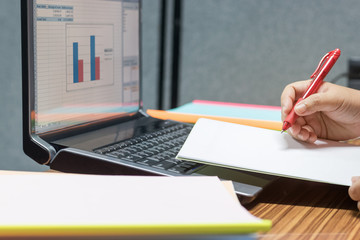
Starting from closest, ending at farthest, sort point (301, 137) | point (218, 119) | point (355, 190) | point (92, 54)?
1. point (355, 190)
2. point (301, 137)
3. point (92, 54)
4. point (218, 119)

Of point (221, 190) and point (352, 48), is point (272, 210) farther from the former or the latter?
point (352, 48)

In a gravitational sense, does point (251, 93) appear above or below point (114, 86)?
below

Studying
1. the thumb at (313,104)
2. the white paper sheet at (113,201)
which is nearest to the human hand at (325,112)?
the thumb at (313,104)

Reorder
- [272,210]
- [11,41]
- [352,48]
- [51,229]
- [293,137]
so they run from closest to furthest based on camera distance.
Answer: [51,229]
[272,210]
[293,137]
[11,41]
[352,48]

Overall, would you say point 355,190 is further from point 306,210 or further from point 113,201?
point 113,201

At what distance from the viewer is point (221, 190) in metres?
0.31

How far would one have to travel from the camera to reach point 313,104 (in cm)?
53

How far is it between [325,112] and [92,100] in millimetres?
326

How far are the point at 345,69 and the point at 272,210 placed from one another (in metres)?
1.67

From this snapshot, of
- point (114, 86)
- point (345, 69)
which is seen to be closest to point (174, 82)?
point (345, 69)

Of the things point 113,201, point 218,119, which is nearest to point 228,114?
→ point 218,119

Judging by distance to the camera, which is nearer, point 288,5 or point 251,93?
point 288,5

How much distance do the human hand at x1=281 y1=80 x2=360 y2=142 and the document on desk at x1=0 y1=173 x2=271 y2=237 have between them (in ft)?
0.77

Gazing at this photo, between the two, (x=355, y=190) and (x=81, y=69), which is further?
(x=81, y=69)
